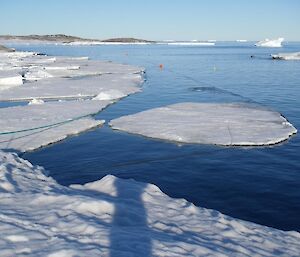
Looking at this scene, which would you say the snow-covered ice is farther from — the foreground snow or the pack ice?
the foreground snow

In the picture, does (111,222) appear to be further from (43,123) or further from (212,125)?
(43,123)

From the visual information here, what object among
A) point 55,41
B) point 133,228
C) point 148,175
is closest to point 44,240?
point 133,228

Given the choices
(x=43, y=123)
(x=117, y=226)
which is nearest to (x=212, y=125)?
A: (x=43, y=123)

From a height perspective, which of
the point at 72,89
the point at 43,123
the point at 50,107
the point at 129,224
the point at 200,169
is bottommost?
the point at 200,169

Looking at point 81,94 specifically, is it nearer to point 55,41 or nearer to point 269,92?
point 269,92

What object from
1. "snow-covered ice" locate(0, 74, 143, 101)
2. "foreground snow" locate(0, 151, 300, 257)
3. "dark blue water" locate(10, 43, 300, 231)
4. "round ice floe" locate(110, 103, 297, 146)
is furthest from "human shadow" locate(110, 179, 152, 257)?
"snow-covered ice" locate(0, 74, 143, 101)

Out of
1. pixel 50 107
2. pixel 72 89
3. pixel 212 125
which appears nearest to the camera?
pixel 212 125

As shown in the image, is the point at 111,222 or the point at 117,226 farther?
the point at 111,222

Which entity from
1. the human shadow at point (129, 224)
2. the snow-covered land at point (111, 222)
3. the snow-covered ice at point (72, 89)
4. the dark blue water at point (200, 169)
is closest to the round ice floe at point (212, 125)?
the snow-covered land at point (111, 222)
